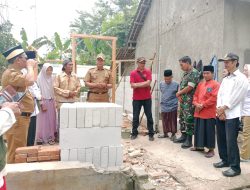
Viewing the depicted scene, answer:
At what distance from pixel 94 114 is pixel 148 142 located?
2.67 m

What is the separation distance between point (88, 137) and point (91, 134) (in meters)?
0.05

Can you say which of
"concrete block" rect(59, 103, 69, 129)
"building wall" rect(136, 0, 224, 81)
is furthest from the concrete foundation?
"building wall" rect(136, 0, 224, 81)

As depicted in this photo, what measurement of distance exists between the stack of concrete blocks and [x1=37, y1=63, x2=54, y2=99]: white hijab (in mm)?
2491

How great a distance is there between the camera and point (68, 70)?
18.6 feet

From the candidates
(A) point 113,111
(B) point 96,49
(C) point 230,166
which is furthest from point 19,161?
(B) point 96,49

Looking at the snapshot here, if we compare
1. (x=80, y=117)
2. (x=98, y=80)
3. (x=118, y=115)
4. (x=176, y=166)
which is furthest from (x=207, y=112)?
(x=80, y=117)

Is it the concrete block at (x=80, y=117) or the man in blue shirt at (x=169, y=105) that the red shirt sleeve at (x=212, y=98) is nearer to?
the man in blue shirt at (x=169, y=105)

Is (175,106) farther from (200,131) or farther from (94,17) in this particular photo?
(94,17)

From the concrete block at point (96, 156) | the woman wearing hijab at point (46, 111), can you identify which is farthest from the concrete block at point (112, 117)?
the woman wearing hijab at point (46, 111)

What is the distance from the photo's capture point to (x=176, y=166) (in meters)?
4.33

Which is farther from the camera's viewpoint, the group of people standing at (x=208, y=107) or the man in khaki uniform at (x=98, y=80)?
the man in khaki uniform at (x=98, y=80)

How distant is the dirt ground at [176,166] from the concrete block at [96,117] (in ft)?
3.92

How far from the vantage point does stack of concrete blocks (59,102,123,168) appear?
3.34m

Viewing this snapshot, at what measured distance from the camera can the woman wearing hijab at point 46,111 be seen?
572 centimetres
